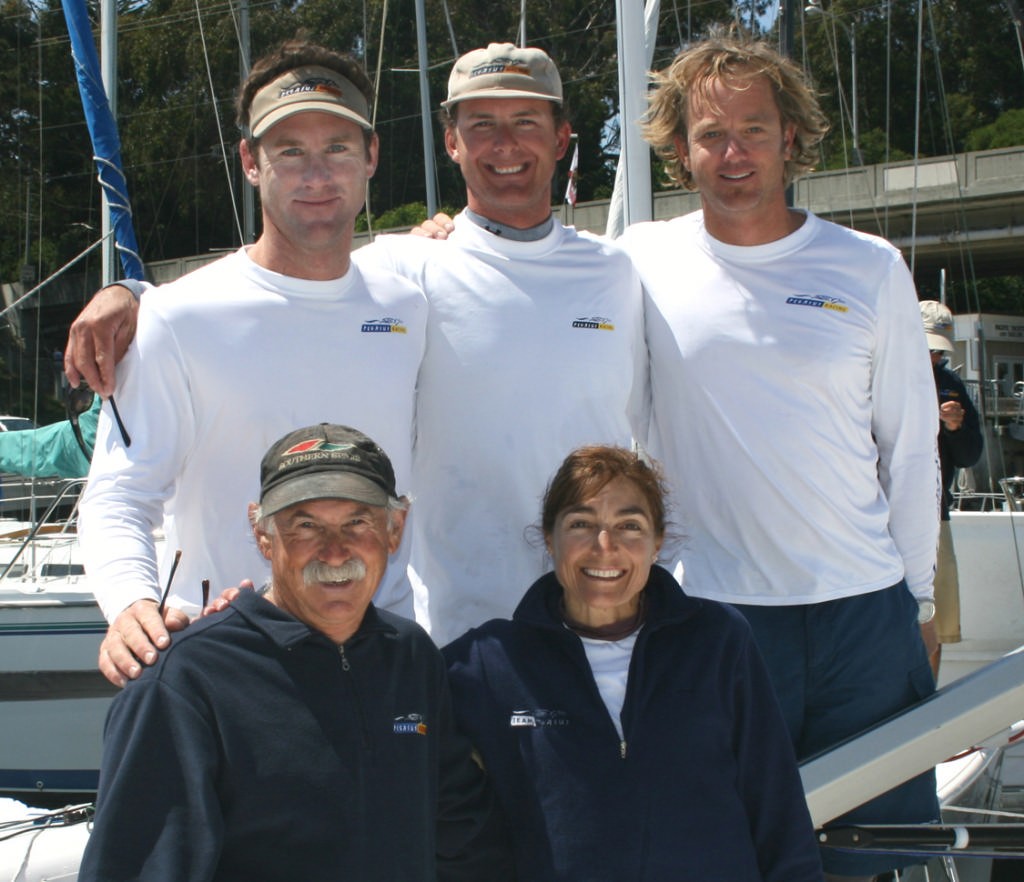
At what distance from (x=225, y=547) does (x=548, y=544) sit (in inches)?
29.0

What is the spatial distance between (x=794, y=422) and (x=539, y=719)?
43.7 inches

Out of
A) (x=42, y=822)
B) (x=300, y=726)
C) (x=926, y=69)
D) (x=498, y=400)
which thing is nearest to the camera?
(x=300, y=726)

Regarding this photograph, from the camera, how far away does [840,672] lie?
9.90 feet

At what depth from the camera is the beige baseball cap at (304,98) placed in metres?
2.71

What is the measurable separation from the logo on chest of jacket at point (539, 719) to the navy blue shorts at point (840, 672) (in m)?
0.86

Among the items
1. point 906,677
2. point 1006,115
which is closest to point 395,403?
point 906,677

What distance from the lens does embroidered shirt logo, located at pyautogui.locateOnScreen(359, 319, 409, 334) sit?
2.77 m

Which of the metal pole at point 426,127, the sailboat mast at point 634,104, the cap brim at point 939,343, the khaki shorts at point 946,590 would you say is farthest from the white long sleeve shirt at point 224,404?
the metal pole at point 426,127

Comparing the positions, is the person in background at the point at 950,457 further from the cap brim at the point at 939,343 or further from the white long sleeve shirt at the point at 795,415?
the white long sleeve shirt at the point at 795,415

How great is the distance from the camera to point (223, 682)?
6.61ft

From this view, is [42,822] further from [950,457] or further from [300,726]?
[950,457]

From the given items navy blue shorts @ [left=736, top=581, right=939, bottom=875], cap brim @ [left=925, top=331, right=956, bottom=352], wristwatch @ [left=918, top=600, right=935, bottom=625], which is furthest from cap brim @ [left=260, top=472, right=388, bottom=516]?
cap brim @ [left=925, top=331, right=956, bottom=352]

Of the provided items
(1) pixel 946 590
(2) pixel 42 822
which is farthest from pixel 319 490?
Answer: (1) pixel 946 590

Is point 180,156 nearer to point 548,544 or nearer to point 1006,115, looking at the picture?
point 1006,115
